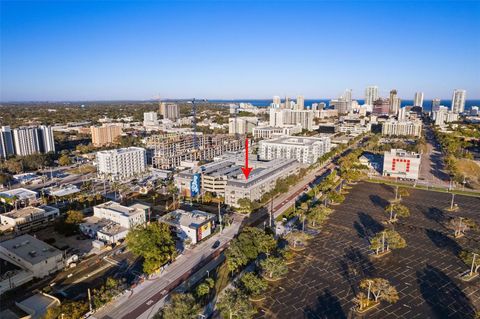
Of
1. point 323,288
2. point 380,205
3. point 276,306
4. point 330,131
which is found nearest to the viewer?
point 276,306

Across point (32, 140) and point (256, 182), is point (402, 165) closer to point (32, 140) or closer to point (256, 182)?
point (256, 182)

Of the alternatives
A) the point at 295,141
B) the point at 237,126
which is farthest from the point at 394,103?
the point at 295,141

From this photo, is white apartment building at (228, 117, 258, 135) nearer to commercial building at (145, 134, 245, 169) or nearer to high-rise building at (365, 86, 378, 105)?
commercial building at (145, 134, 245, 169)

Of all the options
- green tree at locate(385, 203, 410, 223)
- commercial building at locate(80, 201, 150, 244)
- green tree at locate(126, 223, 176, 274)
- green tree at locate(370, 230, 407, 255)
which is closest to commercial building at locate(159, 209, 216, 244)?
commercial building at locate(80, 201, 150, 244)

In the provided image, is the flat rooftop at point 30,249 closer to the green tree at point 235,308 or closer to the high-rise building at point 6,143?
the green tree at point 235,308

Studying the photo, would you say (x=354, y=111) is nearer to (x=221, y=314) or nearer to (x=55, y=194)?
(x=55, y=194)

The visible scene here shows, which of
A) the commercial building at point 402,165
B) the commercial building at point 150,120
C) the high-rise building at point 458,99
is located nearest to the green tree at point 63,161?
the commercial building at point 150,120

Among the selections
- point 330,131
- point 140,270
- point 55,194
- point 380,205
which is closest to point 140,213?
point 140,270
